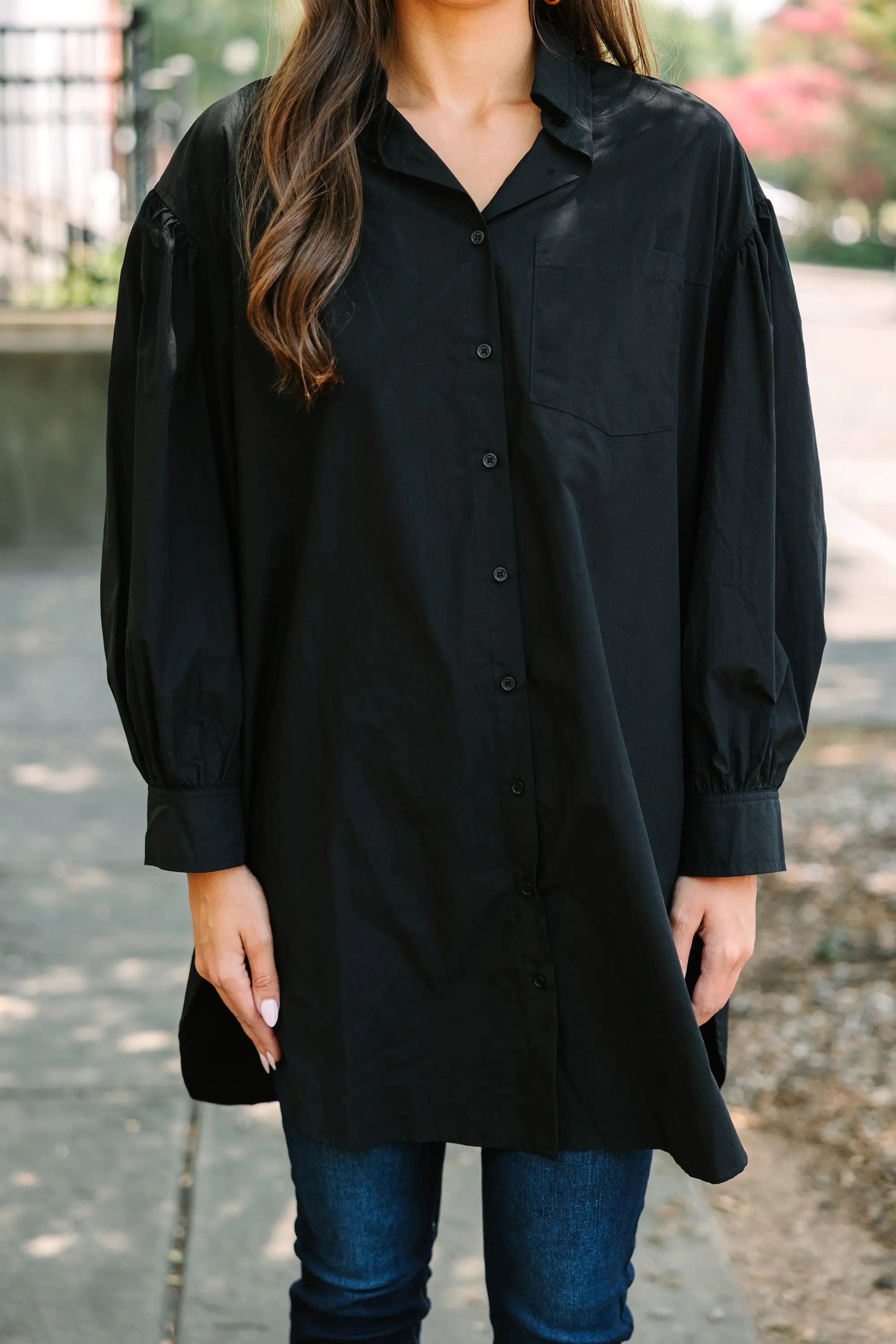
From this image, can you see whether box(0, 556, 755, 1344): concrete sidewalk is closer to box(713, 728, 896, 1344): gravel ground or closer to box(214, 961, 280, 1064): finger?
box(713, 728, 896, 1344): gravel ground

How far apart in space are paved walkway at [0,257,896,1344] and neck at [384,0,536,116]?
2005 millimetres

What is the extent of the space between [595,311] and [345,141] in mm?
311

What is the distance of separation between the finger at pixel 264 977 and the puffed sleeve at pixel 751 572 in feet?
1.56

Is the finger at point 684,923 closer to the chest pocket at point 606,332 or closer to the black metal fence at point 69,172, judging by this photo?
the chest pocket at point 606,332

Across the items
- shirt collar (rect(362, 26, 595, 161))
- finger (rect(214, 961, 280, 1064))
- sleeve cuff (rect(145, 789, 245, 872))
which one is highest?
shirt collar (rect(362, 26, 595, 161))

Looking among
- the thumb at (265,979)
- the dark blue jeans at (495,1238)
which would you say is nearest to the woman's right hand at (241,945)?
the thumb at (265,979)

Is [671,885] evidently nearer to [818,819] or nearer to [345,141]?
[345,141]

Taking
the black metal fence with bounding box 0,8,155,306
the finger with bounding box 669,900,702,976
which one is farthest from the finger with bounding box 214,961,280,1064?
the black metal fence with bounding box 0,8,155,306

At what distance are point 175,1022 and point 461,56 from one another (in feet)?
8.34

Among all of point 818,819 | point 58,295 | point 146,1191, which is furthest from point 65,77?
point 146,1191

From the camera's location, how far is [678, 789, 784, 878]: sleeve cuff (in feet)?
5.39

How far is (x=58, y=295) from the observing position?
8.81 meters

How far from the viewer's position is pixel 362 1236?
68.6 inches

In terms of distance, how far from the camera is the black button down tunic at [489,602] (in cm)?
156
